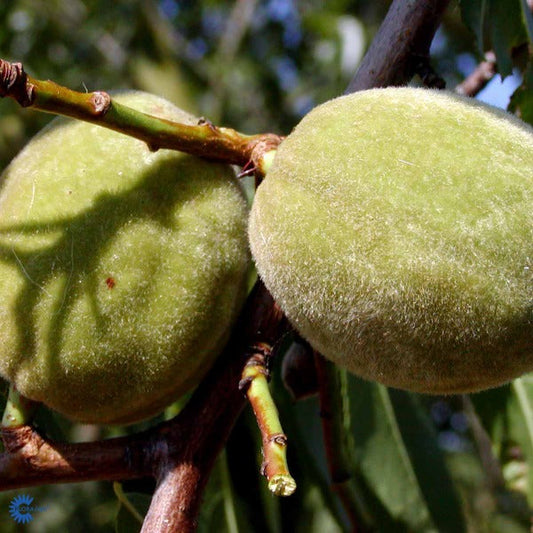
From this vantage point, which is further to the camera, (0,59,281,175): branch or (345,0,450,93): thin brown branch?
(345,0,450,93): thin brown branch

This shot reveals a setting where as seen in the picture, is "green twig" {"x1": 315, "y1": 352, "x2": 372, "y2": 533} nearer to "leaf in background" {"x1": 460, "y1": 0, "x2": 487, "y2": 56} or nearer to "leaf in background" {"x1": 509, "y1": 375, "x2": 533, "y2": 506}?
"leaf in background" {"x1": 509, "y1": 375, "x2": 533, "y2": 506}

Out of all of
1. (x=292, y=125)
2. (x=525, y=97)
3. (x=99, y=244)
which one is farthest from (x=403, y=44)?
(x=292, y=125)

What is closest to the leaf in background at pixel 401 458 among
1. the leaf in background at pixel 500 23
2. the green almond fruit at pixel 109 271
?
the green almond fruit at pixel 109 271

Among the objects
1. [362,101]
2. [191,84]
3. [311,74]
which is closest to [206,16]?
[311,74]

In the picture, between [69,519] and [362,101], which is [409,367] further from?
[69,519]

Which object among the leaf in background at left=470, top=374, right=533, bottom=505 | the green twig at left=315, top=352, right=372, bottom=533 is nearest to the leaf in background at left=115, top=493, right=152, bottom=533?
the green twig at left=315, top=352, right=372, bottom=533

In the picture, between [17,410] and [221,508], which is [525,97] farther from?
[17,410]
